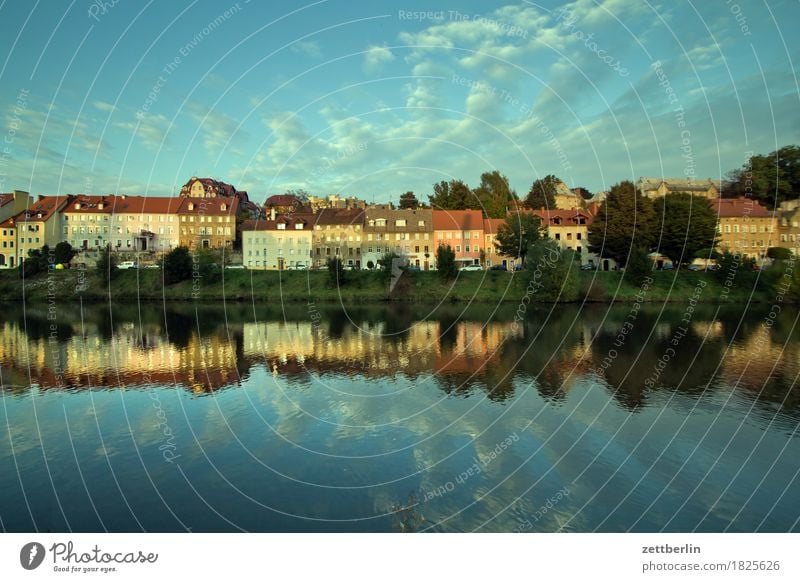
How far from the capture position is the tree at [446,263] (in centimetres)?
5597

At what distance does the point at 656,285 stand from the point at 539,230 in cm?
1476

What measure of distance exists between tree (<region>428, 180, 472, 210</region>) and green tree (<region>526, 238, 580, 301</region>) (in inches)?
1056

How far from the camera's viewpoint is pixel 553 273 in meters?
49.8

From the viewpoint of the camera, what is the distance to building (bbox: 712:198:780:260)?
54469 millimetres

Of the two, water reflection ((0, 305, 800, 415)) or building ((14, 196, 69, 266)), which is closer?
water reflection ((0, 305, 800, 415))

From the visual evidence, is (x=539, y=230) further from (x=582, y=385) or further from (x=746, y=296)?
(x=582, y=385)

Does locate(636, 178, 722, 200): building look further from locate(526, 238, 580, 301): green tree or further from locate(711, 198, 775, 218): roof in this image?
locate(526, 238, 580, 301): green tree

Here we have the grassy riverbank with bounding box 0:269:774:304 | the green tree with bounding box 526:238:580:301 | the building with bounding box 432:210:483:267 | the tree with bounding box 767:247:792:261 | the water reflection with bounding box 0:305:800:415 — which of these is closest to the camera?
the water reflection with bounding box 0:305:800:415

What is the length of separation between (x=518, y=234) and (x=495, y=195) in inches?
1050

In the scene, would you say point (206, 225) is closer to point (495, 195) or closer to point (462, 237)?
point (462, 237)

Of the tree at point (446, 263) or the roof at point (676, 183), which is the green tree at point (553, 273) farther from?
the roof at point (676, 183)

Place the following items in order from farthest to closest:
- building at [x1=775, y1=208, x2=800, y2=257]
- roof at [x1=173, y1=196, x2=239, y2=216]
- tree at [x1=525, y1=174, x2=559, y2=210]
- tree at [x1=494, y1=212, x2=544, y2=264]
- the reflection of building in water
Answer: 1. tree at [x1=525, y1=174, x2=559, y2=210]
2. roof at [x1=173, y1=196, x2=239, y2=216]
3. tree at [x1=494, y1=212, x2=544, y2=264]
4. building at [x1=775, y1=208, x2=800, y2=257]
5. the reflection of building in water

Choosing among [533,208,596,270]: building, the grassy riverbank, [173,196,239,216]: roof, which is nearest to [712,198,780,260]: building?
the grassy riverbank

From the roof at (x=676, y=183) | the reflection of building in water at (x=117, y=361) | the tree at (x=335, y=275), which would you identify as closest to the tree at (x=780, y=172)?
the reflection of building in water at (x=117, y=361)
